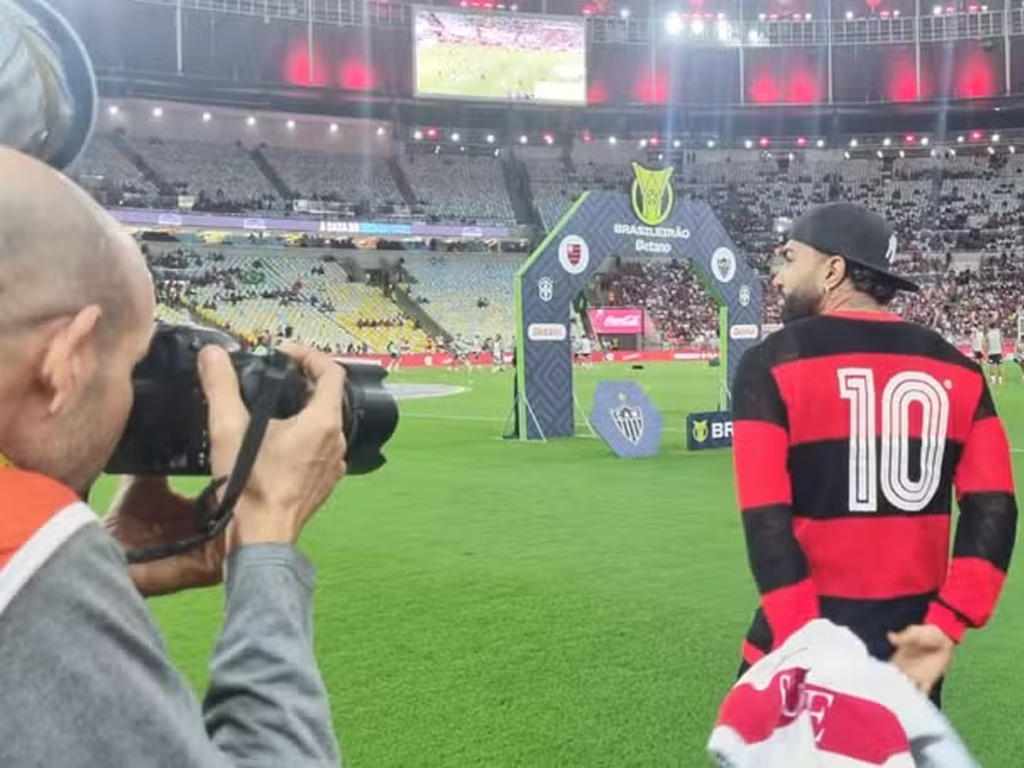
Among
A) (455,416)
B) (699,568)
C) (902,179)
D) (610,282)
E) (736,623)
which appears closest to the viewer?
(736,623)

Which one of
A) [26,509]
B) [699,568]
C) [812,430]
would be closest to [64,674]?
[26,509]

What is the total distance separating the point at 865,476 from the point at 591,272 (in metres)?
14.0

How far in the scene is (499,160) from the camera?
193ft

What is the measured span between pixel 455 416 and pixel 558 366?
434 cm

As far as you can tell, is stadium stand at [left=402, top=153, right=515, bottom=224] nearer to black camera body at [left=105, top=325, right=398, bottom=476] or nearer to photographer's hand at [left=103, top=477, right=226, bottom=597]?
photographer's hand at [left=103, top=477, right=226, bottom=597]

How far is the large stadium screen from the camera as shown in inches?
1981

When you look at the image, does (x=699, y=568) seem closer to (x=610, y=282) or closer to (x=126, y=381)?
(x=126, y=381)

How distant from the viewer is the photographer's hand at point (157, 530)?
142 cm

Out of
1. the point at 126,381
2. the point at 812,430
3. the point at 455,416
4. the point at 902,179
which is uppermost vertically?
the point at 902,179

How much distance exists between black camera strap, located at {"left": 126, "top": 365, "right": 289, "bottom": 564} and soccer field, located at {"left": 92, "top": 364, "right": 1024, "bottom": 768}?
305 cm

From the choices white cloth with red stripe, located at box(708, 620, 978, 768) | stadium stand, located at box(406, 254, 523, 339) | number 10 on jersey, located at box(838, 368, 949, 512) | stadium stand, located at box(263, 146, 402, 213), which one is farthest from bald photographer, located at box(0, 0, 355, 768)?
stadium stand, located at box(263, 146, 402, 213)

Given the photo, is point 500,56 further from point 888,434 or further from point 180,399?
point 180,399

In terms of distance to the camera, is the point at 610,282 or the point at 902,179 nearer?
the point at 610,282

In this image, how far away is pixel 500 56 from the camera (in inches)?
2035
